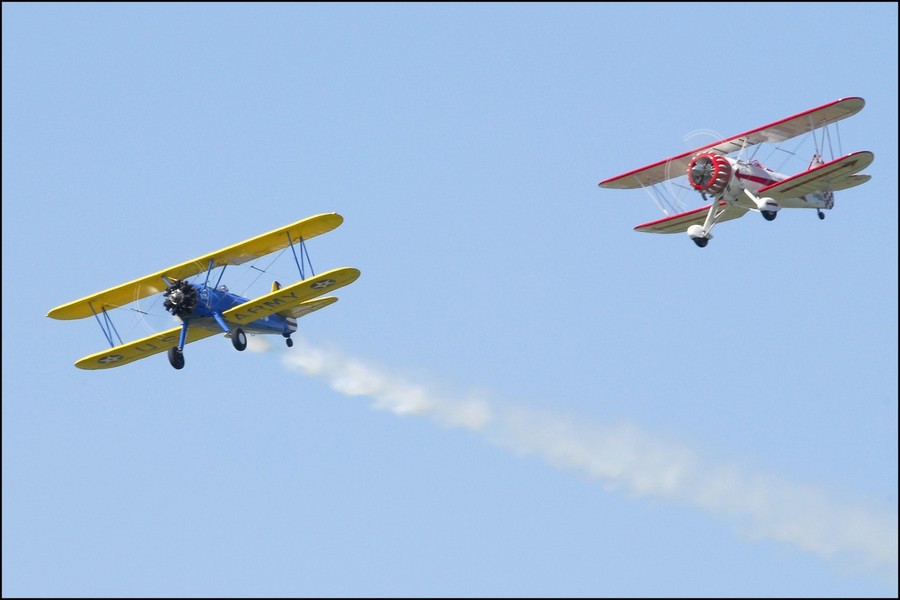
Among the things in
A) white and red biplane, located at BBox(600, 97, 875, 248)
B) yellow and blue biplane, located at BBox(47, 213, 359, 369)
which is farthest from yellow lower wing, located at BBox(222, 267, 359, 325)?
white and red biplane, located at BBox(600, 97, 875, 248)

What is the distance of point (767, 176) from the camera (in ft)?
119

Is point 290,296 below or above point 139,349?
above

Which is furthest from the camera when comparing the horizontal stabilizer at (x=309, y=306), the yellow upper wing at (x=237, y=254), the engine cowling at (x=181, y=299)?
the horizontal stabilizer at (x=309, y=306)

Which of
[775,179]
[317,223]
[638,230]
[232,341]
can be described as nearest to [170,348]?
[232,341]

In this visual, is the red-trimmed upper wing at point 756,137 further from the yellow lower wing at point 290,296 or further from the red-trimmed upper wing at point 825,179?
the yellow lower wing at point 290,296

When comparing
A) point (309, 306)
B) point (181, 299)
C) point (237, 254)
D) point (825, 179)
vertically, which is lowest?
point (309, 306)

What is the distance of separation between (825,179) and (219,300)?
42.7ft

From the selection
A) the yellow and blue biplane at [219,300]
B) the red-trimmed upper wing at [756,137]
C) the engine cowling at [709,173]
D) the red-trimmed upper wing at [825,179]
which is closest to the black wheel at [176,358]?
the yellow and blue biplane at [219,300]

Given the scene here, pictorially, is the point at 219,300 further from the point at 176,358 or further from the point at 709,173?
the point at 709,173

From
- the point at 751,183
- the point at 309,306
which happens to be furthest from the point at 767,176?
the point at 309,306

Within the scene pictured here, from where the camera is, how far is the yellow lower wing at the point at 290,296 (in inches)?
1326

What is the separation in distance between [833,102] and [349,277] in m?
10.8

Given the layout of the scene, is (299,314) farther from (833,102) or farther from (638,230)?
(833,102)

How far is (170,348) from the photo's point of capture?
117 ft
